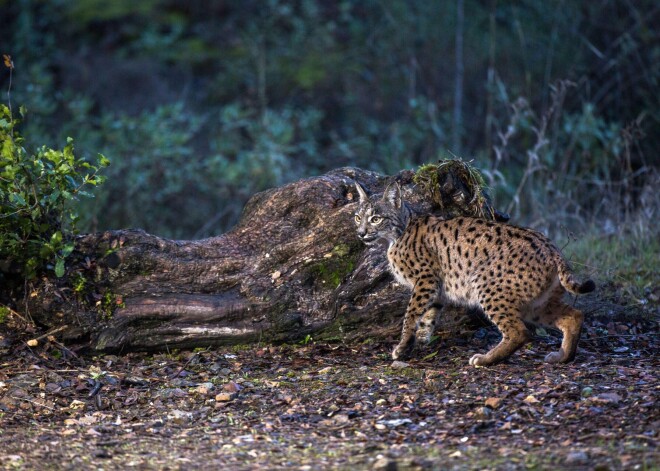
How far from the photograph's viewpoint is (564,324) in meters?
6.99

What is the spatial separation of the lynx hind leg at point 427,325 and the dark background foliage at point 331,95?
2.91 meters

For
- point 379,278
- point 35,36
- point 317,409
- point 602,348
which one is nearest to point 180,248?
point 379,278

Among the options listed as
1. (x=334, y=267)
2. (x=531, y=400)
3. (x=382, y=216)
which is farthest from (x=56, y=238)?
(x=531, y=400)

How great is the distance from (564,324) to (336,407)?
1959mm

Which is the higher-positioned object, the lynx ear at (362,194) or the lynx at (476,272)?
the lynx ear at (362,194)

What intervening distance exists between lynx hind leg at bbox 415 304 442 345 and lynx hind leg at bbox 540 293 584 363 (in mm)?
915

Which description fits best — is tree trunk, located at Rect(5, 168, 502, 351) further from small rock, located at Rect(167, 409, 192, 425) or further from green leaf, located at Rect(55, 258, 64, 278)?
small rock, located at Rect(167, 409, 192, 425)

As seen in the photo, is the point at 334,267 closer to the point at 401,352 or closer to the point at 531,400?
the point at 401,352

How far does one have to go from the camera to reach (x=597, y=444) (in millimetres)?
5145

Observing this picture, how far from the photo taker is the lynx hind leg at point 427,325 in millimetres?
7516

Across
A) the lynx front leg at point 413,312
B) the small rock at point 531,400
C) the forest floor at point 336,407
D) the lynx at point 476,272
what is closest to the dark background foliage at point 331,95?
the lynx at point 476,272

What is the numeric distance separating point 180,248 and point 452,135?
28.1 feet

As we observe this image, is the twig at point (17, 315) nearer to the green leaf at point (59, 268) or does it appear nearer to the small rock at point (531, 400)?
the green leaf at point (59, 268)

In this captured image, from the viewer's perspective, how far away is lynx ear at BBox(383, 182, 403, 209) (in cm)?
763
